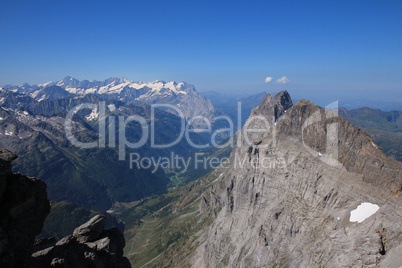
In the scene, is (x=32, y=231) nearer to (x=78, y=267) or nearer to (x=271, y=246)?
(x=78, y=267)

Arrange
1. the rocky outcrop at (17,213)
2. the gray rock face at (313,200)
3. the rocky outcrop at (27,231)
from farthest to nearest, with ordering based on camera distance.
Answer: the gray rock face at (313,200), the rocky outcrop at (27,231), the rocky outcrop at (17,213)

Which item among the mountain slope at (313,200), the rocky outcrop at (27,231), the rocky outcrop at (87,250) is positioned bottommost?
the mountain slope at (313,200)

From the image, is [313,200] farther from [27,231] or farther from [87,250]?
[27,231]

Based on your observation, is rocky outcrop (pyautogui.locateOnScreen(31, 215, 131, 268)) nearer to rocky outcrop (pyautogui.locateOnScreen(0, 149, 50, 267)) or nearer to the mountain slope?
rocky outcrop (pyautogui.locateOnScreen(0, 149, 50, 267))

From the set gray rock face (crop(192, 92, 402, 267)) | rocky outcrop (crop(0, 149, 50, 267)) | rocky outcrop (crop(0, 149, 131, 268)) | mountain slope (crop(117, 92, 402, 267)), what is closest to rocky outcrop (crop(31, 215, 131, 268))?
rocky outcrop (crop(0, 149, 131, 268))

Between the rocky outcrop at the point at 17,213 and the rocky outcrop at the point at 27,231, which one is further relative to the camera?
the rocky outcrop at the point at 27,231

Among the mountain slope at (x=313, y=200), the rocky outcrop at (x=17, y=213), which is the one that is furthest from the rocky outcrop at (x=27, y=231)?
the mountain slope at (x=313, y=200)

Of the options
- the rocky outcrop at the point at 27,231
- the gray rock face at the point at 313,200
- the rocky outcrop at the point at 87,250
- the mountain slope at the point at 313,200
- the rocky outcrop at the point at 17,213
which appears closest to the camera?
the rocky outcrop at the point at 17,213

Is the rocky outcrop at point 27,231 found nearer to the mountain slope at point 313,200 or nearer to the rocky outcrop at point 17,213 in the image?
the rocky outcrop at point 17,213
